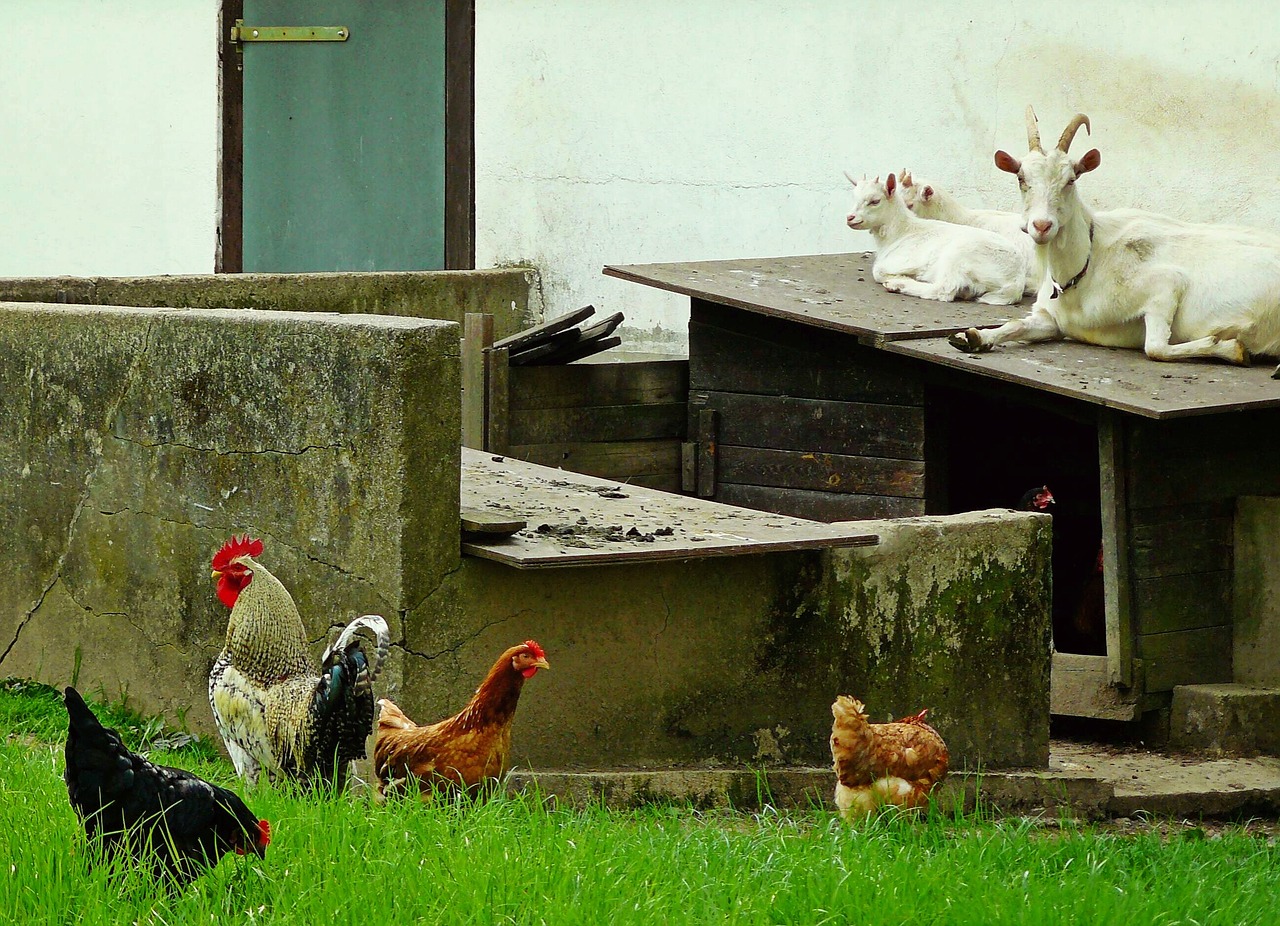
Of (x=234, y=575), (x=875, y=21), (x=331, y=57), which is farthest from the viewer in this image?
(x=331, y=57)

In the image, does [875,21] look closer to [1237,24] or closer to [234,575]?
[1237,24]

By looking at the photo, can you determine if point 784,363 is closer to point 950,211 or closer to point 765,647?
point 950,211

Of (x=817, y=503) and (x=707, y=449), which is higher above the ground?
(x=707, y=449)

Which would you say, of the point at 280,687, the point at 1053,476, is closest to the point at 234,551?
the point at 280,687

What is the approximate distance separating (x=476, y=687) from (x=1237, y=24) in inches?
199

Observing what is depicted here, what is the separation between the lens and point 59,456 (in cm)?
640

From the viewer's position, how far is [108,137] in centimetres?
1200

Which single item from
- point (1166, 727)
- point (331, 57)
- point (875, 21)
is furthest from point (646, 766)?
point (331, 57)

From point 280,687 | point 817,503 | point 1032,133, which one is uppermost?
point 1032,133

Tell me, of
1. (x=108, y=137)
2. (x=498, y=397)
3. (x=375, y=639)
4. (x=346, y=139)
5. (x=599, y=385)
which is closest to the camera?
(x=375, y=639)

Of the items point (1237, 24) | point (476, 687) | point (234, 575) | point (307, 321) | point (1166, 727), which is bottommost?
point (1166, 727)

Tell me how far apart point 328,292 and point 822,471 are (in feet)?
9.11

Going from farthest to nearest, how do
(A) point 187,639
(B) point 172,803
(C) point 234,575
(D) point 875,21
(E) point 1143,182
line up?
(D) point 875,21, (E) point 1143,182, (A) point 187,639, (C) point 234,575, (B) point 172,803

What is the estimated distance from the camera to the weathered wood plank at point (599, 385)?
8.80 m
